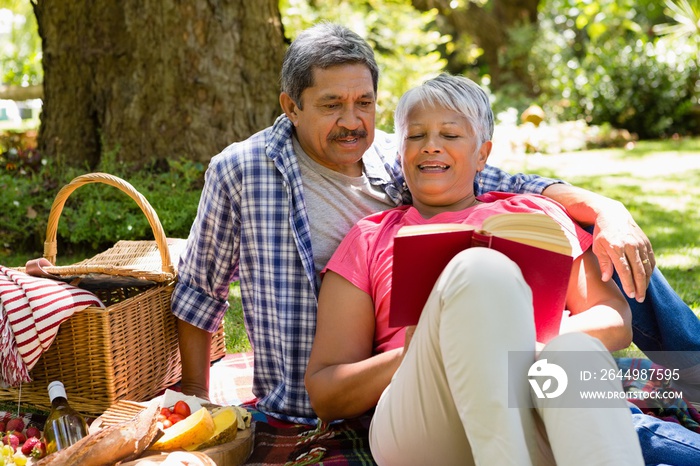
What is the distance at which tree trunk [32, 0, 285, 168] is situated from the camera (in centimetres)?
575

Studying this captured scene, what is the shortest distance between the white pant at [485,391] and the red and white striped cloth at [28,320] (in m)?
1.42

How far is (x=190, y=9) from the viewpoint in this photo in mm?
5684

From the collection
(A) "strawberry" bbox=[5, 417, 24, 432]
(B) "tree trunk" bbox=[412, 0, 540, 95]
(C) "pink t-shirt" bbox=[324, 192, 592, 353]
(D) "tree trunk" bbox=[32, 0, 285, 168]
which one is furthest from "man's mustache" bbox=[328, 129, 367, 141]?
(B) "tree trunk" bbox=[412, 0, 540, 95]

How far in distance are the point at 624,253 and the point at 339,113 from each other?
1.09 meters

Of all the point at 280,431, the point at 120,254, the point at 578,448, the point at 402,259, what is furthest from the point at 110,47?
the point at 578,448

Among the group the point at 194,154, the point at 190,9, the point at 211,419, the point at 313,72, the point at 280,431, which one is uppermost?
the point at 190,9

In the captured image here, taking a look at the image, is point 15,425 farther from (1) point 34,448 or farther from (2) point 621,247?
(2) point 621,247

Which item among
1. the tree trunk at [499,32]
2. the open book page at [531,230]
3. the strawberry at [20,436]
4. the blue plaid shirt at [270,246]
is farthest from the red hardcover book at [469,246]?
the tree trunk at [499,32]

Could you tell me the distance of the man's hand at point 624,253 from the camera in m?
2.47

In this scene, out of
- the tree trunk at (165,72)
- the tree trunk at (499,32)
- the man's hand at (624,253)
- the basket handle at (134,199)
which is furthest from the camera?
the tree trunk at (499,32)

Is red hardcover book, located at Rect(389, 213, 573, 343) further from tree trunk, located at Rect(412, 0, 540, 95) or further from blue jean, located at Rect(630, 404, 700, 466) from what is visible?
tree trunk, located at Rect(412, 0, 540, 95)

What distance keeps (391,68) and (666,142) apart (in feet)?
17.2

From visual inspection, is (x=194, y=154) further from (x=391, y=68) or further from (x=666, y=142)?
(x=666, y=142)

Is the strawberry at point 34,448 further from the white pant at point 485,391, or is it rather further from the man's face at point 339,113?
the man's face at point 339,113
